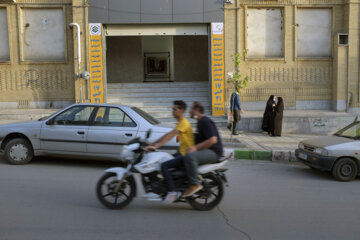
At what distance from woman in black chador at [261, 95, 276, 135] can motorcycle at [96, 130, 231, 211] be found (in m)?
8.57

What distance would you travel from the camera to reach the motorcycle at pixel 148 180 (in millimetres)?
5168

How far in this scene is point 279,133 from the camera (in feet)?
43.6

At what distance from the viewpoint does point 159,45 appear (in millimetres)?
20078

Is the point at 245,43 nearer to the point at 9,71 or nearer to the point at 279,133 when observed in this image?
the point at 279,133

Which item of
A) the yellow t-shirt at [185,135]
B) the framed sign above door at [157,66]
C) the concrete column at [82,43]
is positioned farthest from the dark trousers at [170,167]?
the framed sign above door at [157,66]

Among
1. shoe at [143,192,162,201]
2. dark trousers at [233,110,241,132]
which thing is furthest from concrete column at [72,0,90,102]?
shoe at [143,192,162,201]

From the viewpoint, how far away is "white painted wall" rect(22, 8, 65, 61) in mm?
15453

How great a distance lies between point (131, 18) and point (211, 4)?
3368 millimetres

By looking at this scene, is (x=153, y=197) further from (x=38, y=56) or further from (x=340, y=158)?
(x=38, y=56)

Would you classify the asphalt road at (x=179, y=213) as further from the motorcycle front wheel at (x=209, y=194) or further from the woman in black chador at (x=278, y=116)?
the woman in black chador at (x=278, y=116)

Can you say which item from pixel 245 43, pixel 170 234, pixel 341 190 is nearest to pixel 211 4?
pixel 245 43

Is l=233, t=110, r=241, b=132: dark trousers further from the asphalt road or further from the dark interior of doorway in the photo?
the dark interior of doorway

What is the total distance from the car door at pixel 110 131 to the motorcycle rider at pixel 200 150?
9.63ft

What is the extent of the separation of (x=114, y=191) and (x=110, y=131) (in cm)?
280
